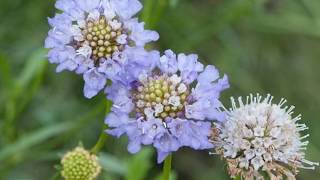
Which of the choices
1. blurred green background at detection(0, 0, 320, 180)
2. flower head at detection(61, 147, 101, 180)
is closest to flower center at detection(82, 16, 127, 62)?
flower head at detection(61, 147, 101, 180)

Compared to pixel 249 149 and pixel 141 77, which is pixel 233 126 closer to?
pixel 249 149

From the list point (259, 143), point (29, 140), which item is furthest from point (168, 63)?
point (29, 140)

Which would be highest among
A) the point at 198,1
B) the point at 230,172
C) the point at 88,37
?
the point at 198,1

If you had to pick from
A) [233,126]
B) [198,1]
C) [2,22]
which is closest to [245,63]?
[198,1]

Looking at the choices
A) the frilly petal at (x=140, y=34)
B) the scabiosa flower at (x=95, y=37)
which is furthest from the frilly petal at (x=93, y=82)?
the frilly petal at (x=140, y=34)

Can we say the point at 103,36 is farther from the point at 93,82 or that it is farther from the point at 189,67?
the point at 189,67

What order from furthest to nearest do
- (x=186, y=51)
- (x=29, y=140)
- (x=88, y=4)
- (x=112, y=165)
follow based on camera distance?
(x=186, y=51), (x=112, y=165), (x=29, y=140), (x=88, y=4)
